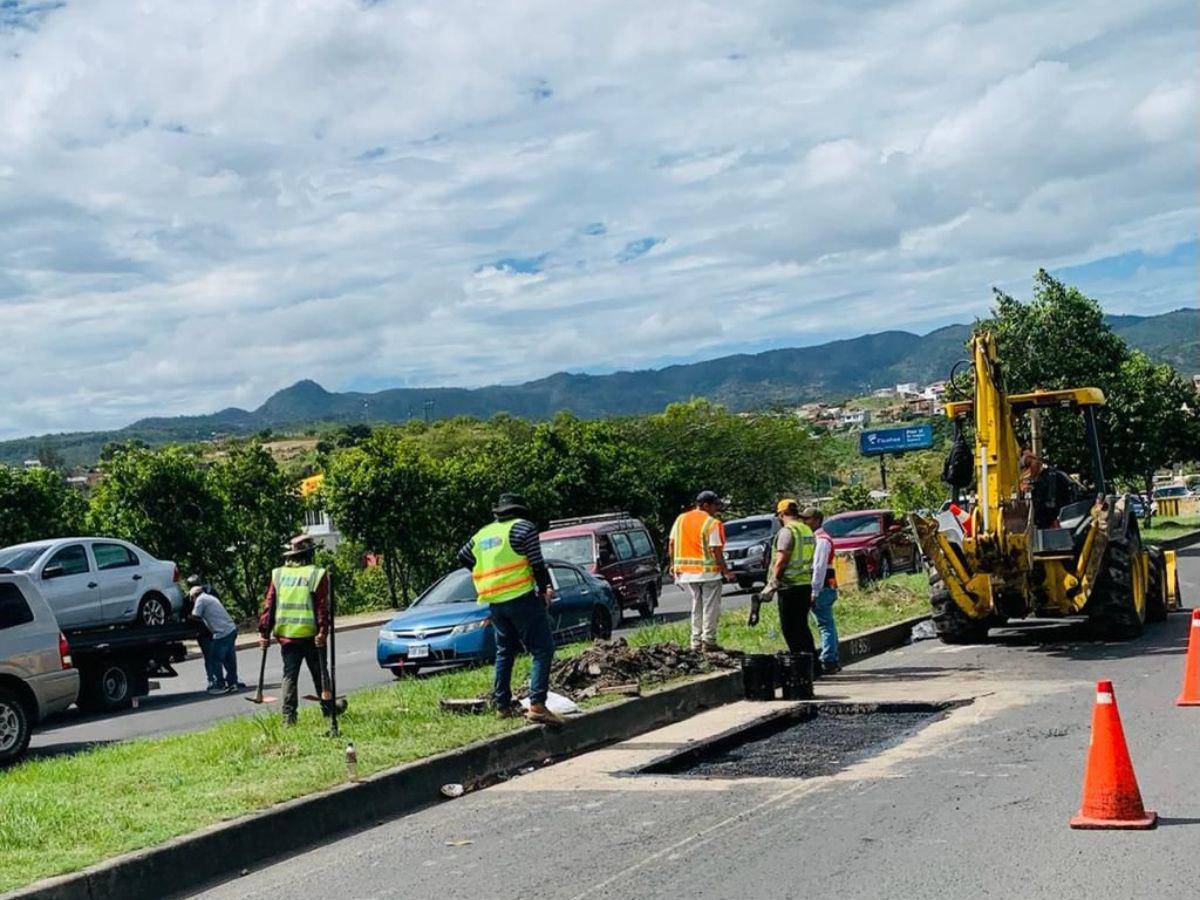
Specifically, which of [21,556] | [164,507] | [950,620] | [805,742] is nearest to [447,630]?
[21,556]

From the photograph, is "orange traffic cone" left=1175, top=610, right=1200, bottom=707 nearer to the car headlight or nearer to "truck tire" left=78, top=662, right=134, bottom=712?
the car headlight

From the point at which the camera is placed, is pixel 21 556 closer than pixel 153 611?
Yes

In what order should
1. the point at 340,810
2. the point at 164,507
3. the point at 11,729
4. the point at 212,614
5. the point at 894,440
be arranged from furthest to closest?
the point at 894,440, the point at 164,507, the point at 212,614, the point at 11,729, the point at 340,810

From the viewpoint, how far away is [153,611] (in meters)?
19.9

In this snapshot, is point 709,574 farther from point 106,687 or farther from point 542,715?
point 106,687

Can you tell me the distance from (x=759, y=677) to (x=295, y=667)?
415 cm

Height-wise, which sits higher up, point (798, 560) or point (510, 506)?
point (510, 506)


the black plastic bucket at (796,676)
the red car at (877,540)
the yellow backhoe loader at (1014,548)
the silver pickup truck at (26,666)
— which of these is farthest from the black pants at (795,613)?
the red car at (877,540)

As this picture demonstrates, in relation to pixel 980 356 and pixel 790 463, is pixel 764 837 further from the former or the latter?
pixel 790 463

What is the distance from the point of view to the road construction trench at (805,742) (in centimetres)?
996

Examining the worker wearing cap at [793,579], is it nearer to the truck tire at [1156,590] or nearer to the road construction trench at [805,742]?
the road construction trench at [805,742]

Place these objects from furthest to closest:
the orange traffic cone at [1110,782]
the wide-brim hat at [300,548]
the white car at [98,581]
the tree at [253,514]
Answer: the tree at [253,514], the white car at [98,581], the wide-brim hat at [300,548], the orange traffic cone at [1110,782]

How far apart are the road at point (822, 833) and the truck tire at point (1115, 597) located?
4.99 m

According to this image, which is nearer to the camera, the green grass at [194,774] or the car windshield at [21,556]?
the green grass at [194,774]
